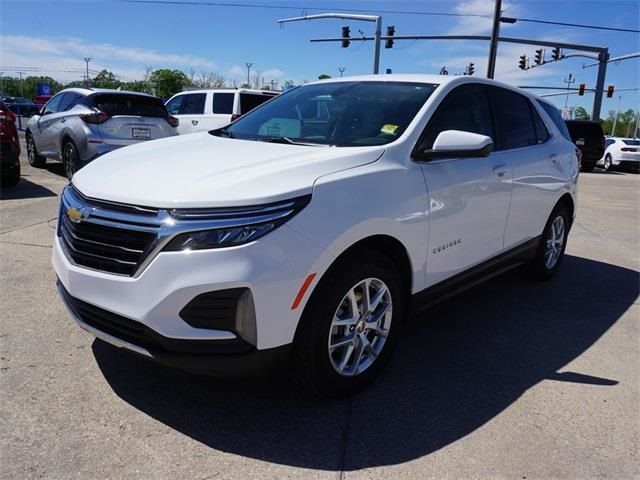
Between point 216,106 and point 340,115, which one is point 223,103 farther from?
point 340,115

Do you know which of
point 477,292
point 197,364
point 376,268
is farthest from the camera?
point 477,292

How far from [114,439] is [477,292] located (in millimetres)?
3502

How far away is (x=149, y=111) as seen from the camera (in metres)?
9.70

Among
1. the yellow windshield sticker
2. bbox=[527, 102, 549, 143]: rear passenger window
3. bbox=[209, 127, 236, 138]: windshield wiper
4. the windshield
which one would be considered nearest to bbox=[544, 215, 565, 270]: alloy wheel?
bbox=[527, 102, 549, 143]: rear passenger window

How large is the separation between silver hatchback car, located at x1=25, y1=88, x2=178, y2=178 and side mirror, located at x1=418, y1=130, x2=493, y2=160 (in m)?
7.19

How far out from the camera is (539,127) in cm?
491

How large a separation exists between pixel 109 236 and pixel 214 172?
581mm

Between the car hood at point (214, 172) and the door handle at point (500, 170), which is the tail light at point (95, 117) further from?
the door handle at point (500, 170)

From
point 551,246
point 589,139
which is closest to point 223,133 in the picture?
point 551,246

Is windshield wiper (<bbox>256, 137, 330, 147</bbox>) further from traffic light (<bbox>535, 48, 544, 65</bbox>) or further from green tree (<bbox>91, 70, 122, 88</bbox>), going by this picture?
green tree (<bbox>91, 70, 122, 88</bbox>)

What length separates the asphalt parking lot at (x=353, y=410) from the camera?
2.46 meters

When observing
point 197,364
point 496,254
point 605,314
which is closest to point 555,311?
point 605,314

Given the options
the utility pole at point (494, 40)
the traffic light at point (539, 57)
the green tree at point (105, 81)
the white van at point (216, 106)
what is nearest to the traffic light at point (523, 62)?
the traffic light at point (539, 57)

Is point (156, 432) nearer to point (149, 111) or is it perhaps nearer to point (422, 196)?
point (422, 196)
